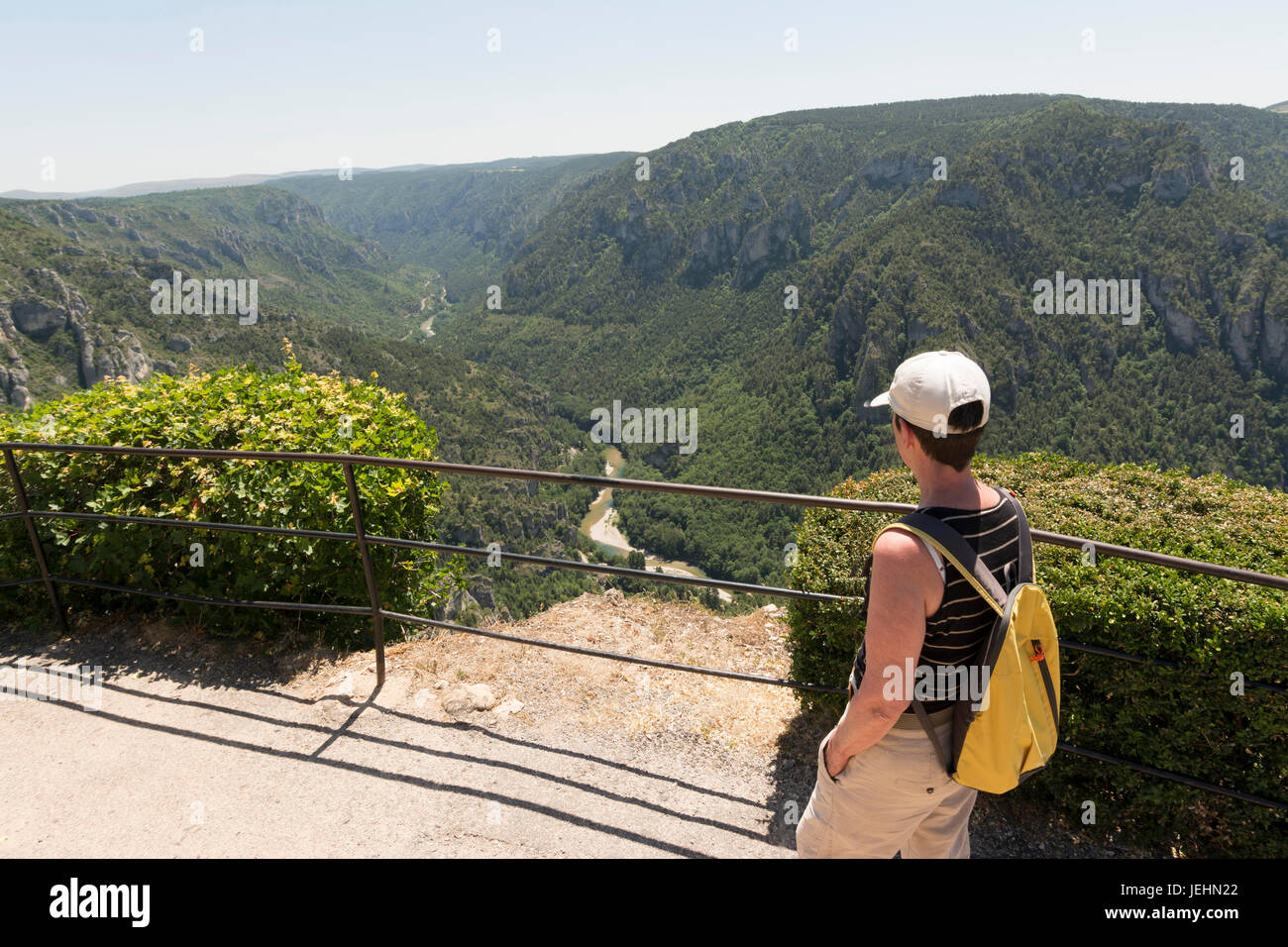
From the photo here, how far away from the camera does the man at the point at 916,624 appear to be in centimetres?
162

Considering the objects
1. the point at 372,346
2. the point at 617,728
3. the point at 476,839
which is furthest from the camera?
the point at 372,346

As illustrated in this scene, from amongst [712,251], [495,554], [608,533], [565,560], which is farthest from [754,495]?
[712,251]

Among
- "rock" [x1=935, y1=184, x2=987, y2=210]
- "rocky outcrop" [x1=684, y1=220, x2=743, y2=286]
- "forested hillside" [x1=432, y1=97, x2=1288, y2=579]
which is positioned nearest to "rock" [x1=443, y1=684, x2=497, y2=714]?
"forested hillside" [x1=432, y1=97, x2=1288, y2=579]

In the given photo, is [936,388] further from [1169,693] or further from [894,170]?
[894,170]

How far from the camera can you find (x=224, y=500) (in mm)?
4215

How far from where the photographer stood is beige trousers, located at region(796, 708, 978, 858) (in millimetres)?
1812

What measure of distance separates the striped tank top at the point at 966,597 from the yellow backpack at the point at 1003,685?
0.02 meters

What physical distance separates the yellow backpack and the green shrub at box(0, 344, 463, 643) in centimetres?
361

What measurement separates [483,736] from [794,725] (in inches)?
64.5

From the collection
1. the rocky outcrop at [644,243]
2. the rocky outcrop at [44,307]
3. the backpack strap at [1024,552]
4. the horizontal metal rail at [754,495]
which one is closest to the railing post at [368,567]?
the horizontal metal rail at [754,495]

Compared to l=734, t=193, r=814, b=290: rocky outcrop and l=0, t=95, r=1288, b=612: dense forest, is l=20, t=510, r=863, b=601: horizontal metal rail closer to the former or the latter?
l=0, t=95, r=1288, b=612: dense forest

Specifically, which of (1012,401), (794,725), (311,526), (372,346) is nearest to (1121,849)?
(794,725)

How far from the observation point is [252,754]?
335 centimetres
